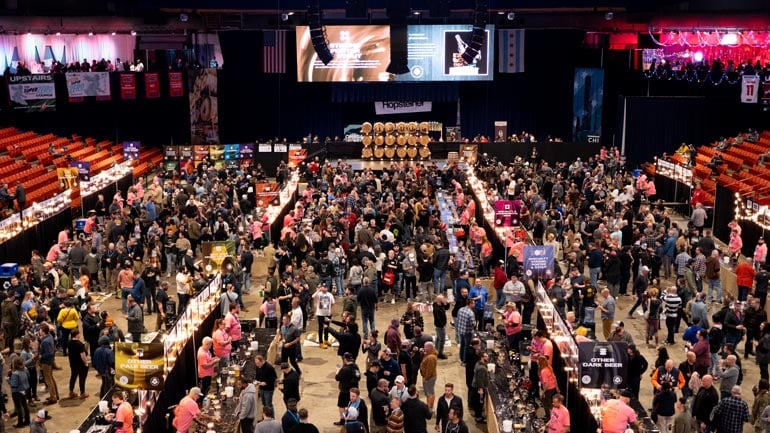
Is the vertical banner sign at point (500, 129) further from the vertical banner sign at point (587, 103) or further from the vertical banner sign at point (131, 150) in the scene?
the vertical banner sign at point (131, 150)

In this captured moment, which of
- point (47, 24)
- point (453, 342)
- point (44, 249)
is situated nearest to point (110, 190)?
point (44, 249)

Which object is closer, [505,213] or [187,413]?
[187,413]

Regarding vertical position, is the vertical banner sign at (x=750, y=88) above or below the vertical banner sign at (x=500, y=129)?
above

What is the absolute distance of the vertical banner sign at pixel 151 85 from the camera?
3716 cm

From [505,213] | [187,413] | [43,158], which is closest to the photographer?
[187,413]

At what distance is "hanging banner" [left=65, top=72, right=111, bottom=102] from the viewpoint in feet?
111

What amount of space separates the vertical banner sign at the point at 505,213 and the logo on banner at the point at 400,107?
2176 cm

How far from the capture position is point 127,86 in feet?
118

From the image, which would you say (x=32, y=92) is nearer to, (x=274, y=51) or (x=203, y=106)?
(x=203, y=106)

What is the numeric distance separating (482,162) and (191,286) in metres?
18.3

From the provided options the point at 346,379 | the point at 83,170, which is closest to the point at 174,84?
the point at 83,170

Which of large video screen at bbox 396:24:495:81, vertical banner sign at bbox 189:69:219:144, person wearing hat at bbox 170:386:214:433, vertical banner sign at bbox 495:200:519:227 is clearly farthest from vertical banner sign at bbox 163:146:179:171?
person wearing hat at bbox 170:386:214:433

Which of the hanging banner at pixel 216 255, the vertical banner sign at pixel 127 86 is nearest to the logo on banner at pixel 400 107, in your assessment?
the vertical banner sign at pixel 127 86

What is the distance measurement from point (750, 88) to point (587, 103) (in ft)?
36.7
